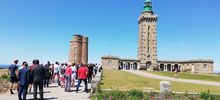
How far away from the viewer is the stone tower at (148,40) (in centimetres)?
10181

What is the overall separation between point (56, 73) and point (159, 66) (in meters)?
84.6

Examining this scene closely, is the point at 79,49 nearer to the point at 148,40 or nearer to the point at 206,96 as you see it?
the point at 148,40

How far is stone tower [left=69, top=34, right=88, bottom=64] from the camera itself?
247 feet

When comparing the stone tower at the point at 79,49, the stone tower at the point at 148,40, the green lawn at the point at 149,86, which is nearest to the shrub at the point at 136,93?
the green lawn at the point at 149,86

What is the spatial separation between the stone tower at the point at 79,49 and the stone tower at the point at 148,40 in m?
28.4

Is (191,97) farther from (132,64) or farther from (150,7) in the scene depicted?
(150,7)

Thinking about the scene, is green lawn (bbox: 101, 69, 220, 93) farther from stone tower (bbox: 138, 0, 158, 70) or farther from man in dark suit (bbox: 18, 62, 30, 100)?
stone tower (bbox: 138, 0, 158, 70)

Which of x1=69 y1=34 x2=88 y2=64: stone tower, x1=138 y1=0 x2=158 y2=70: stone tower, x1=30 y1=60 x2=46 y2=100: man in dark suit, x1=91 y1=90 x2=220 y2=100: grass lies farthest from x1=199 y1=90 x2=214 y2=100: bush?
x1=138 y1=0 x2=158 y2=70: stone tower

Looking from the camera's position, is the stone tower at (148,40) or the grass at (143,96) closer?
the grass at (143,96)

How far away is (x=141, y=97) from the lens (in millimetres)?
15805

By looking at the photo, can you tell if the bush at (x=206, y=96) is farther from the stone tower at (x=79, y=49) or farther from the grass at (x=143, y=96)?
the stone tower at (x=79, y=49)

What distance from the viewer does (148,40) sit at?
103438 millimetres

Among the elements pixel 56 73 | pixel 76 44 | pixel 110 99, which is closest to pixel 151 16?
pixel 76 44

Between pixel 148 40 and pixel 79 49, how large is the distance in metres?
34.1
